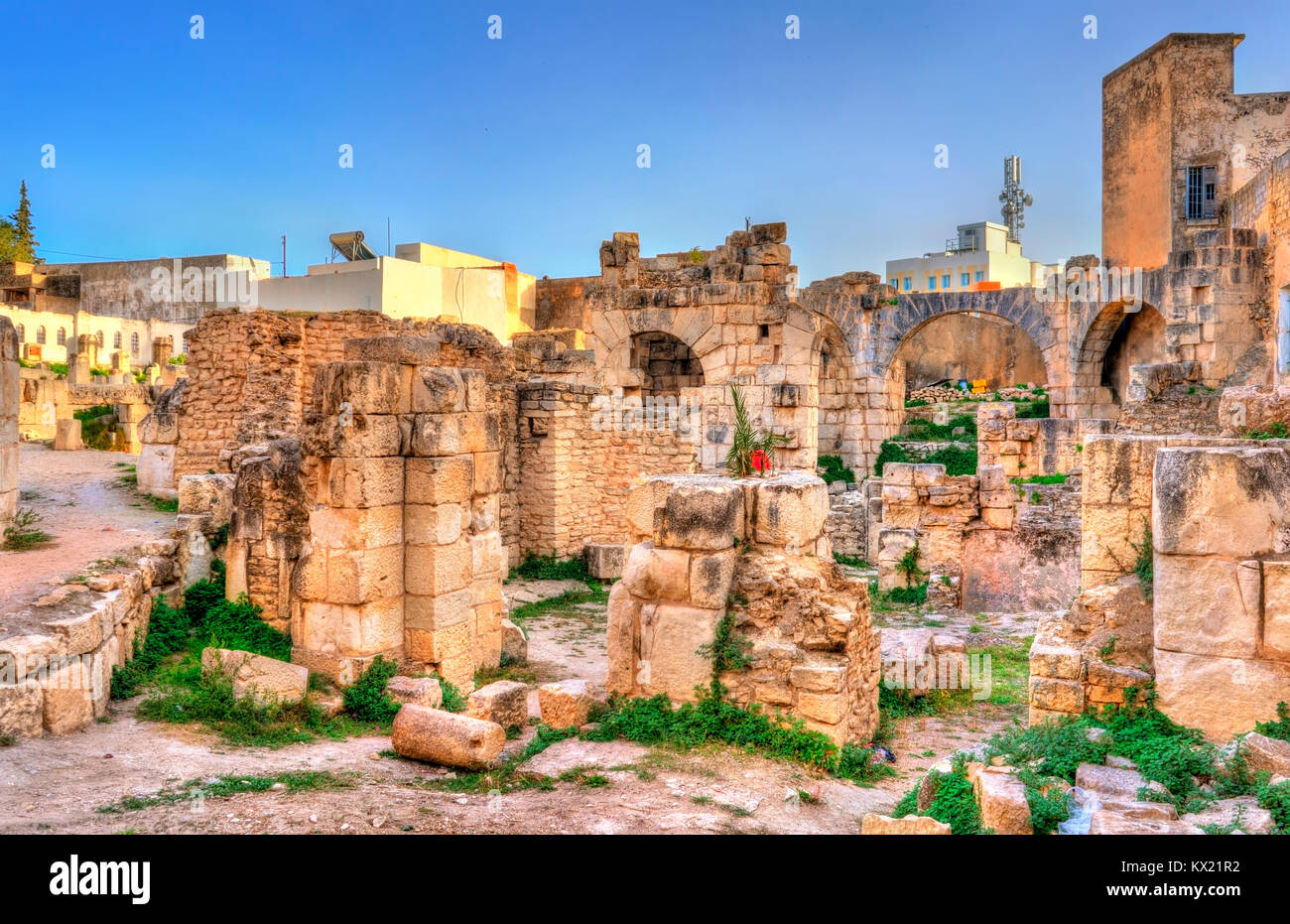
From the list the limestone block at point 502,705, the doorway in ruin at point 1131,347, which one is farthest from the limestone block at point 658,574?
the doorway in ruin at point 1131,347

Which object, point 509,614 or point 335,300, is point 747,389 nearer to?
point 509,614

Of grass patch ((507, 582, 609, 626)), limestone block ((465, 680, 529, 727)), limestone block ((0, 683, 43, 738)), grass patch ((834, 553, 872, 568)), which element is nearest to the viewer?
limestone block ((0, 683, 43, 738))

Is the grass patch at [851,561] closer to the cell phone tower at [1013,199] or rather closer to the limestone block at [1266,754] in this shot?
the limestone block at [1266,754]

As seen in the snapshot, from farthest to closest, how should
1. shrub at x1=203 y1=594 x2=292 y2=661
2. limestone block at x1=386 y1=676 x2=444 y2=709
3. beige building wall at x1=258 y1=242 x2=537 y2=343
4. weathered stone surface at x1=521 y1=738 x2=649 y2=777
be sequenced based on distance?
1. beige building wall at x1=258 y1=242 x2=537 y2=343
2. shrub at x1=203 y1=594 x2=292 y2=661
3. limestone block at x1=386 y1=676 x2=444 y2=709
4. weathered stone surface at x1=521 y1=738 x2=649 y2=777

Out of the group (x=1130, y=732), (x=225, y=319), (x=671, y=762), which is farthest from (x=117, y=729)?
(x=225, y=319)

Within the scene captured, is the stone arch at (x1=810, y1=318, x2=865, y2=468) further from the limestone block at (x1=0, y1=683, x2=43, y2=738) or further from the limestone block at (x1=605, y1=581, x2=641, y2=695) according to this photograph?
the limestone block at (x1=0, y1=683, x2=43, y2=738)

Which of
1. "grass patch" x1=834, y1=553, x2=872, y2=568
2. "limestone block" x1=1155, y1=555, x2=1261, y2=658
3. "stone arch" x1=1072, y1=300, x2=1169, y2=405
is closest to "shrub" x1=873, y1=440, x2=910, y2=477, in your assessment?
"stone arch" x1=1072, y1=300, x2=1169, y2=405

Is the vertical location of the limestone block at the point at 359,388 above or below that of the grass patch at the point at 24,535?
above

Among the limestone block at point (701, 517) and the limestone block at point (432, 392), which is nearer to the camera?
the limestone block at point (701, 517)

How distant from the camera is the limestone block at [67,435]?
1569 cm

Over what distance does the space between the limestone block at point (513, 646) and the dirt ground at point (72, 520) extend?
3.13m

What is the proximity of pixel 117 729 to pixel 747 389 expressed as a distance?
8448 millimetres

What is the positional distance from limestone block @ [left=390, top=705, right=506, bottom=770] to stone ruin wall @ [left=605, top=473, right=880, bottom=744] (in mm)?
959

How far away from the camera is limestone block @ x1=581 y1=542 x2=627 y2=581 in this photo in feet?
41.9
